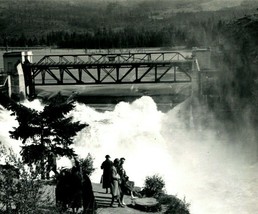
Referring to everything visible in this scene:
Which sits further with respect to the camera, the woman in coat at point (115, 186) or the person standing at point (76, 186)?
the woman in coat at point (115, 186)

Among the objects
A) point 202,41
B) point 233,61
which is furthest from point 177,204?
point 202,41

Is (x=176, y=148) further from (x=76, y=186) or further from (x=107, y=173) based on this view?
(x=76, y=186)

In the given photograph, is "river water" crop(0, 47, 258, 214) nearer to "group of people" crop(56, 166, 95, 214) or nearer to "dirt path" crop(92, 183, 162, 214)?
"dirt path" crop(92, 183, 162, 214)

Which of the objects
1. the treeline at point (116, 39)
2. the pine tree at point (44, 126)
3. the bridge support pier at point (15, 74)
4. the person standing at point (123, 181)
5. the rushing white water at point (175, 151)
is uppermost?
the treeline at point (116, 39)

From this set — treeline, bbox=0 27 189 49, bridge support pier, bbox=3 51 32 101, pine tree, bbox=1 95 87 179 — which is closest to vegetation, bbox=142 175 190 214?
pine tree, bbox=1 95 87 179

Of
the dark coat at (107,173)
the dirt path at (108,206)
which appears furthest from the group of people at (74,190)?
the dark coat at (107,173)

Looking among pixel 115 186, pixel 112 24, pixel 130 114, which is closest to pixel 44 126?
pixel 115 186

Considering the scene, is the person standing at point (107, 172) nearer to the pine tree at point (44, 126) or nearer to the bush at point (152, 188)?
the bush at point (152, 188)

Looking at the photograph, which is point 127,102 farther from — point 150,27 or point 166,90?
point 150,27
